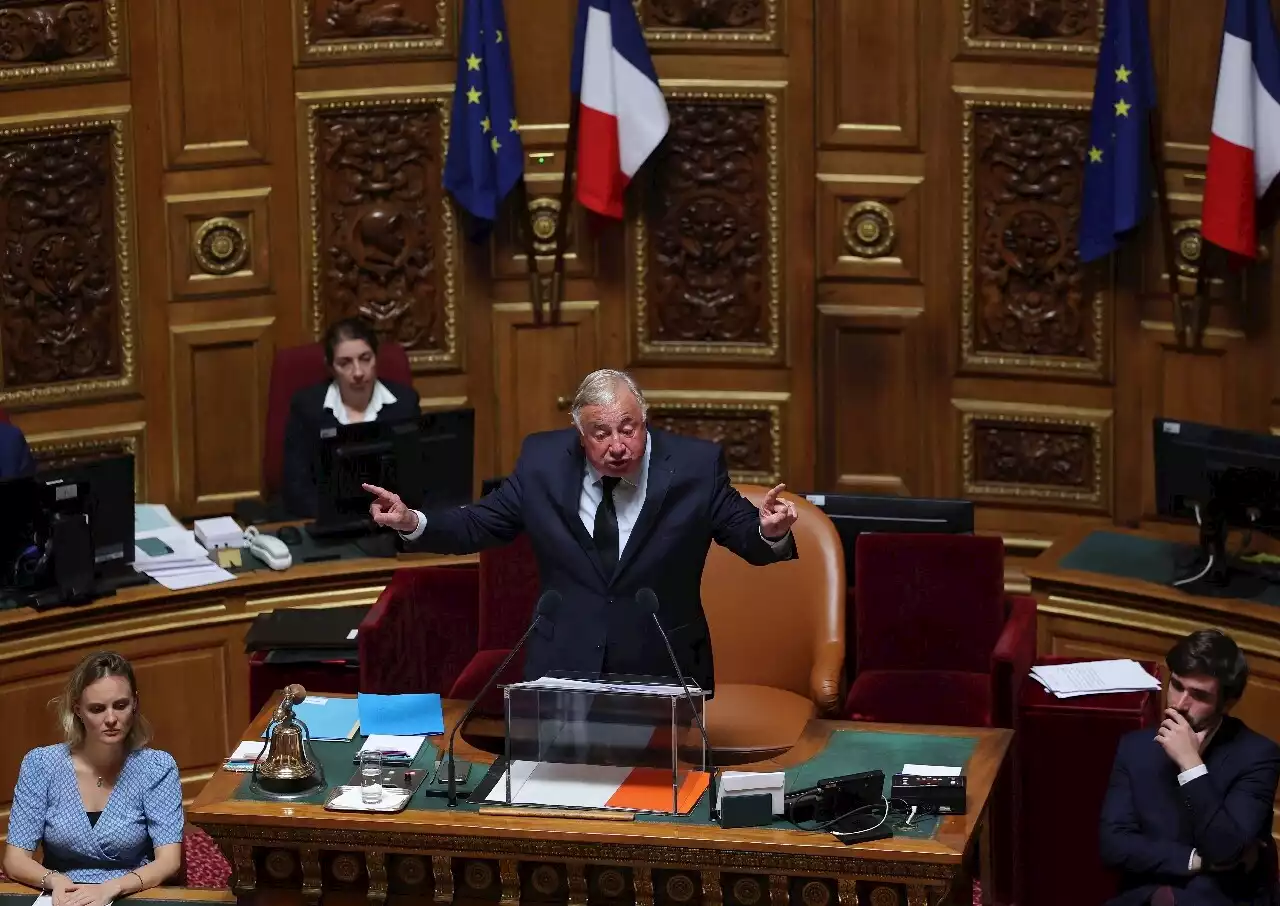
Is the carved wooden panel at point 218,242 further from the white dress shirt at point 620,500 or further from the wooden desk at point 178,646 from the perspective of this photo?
the white dress shirt at point 620,500

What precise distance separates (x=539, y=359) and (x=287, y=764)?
3.40 meters

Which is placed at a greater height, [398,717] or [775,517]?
[775,517]

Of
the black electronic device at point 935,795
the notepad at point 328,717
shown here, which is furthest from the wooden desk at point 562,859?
the notepad at point 328,717

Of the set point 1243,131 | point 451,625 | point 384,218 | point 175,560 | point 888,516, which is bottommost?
point 451,625

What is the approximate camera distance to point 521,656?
20.7 ft

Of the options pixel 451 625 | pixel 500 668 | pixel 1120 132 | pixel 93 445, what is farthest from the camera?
pixel 93 445

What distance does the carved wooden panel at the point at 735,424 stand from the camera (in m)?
8.28

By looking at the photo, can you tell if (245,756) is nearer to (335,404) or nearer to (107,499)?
(107,499)

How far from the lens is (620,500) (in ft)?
17.4

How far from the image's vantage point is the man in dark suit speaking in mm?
5238

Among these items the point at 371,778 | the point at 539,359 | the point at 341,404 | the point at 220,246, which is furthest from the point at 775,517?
the point at 220,246

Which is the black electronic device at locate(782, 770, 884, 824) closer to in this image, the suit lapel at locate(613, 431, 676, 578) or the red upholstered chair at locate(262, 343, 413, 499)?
the suit lapel at locate(613, 431, 676, 578)

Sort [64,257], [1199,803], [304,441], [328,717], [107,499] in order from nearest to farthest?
[1199,803]
[328,717]
[107,499]
[304,441]
[64,257]

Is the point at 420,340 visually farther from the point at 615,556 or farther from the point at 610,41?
the point at 615,556
